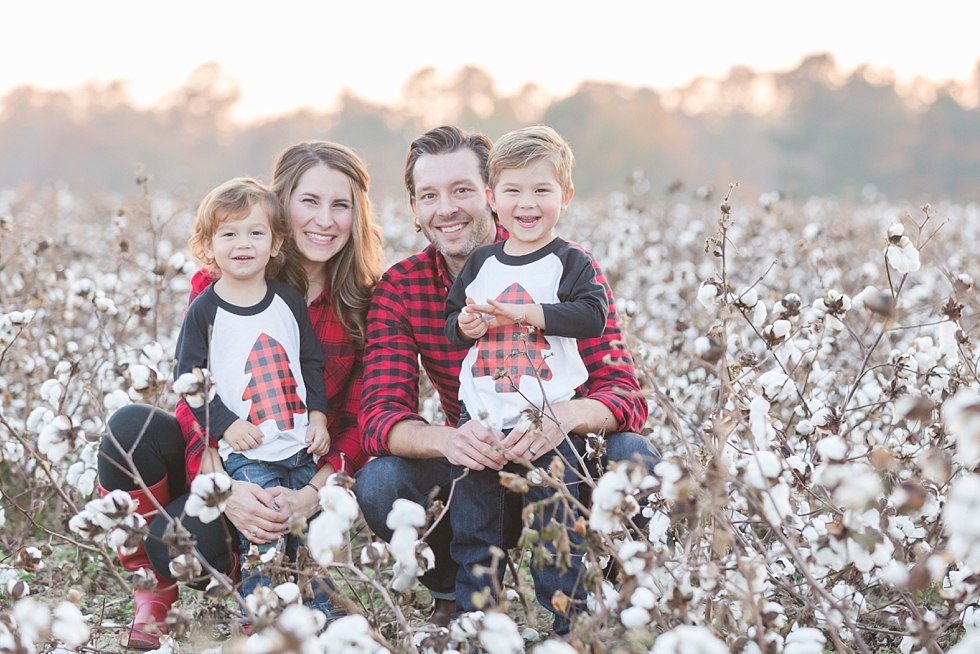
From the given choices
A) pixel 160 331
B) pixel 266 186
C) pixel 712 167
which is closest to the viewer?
pixel 266 186

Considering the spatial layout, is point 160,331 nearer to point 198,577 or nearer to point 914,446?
point 198,577

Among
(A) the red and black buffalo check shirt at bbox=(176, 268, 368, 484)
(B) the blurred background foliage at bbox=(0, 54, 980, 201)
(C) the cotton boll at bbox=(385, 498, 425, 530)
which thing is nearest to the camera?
(C) the cotton boll at bbox=(385, 498, 425, 530)

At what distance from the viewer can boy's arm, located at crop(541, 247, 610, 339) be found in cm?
251

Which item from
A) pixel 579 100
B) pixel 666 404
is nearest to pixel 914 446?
pixel 666 404

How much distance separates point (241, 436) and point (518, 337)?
2.72 ft

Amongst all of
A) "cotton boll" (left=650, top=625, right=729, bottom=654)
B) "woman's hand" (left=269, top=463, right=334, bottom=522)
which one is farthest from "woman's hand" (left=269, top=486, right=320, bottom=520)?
"cotton boll" (left=650, top=625, right=729, bottom=654)

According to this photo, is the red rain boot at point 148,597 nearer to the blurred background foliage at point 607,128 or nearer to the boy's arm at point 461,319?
the boy's arm at point 461,319

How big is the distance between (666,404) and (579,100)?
38760 millimetres

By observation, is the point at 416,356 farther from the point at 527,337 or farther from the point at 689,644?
the point at 689,644

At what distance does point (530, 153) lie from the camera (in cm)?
266

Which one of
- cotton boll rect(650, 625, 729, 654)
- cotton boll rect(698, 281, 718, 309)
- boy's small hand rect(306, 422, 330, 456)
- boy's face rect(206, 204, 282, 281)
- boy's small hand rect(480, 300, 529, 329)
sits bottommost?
cotton boll rect(650, 625, 729, 654)

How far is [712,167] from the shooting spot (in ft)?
138

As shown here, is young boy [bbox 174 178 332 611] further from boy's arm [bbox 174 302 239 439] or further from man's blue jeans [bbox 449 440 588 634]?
man's blue jeans [bbox 449 440 588 634]

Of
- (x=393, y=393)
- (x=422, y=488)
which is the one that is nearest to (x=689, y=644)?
(x=422, y=488)
